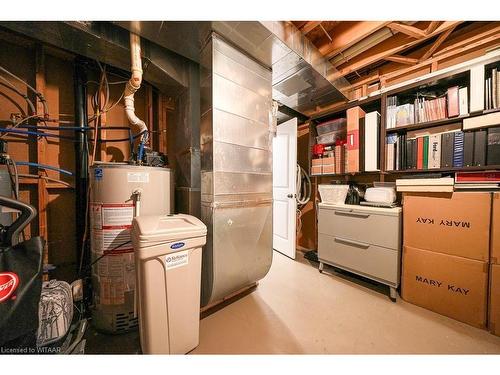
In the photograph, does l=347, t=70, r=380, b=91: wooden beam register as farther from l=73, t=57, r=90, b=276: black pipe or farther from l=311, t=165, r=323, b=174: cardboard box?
l=73, t=57, r=90, b=276: black pipe

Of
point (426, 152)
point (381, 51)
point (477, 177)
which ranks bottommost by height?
point (477, 177)

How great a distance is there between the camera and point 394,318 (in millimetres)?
1370

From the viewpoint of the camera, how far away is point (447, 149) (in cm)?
149

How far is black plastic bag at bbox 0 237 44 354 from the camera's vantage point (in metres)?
0.69

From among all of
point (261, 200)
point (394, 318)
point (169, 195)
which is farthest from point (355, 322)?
point (169, 195)

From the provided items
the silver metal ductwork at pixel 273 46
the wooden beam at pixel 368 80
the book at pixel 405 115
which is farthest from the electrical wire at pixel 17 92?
the book at pixel 405 115

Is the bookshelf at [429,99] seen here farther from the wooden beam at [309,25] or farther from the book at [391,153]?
the wooden beam at [309,25]

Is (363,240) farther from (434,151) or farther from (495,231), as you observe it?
(434,151)

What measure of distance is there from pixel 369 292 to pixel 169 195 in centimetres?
211

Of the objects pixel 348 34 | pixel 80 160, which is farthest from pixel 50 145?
pixel 348 34

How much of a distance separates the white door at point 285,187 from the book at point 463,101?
1.49 metres

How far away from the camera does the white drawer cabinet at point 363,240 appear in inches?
62.4

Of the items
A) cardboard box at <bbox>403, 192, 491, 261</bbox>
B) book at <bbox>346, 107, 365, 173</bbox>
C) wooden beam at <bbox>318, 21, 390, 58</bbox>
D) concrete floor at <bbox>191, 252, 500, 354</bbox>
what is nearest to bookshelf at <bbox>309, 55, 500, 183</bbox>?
book at <bbox>346, 107, 365, 173</bbox>

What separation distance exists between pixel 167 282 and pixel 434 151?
7.72 ft
